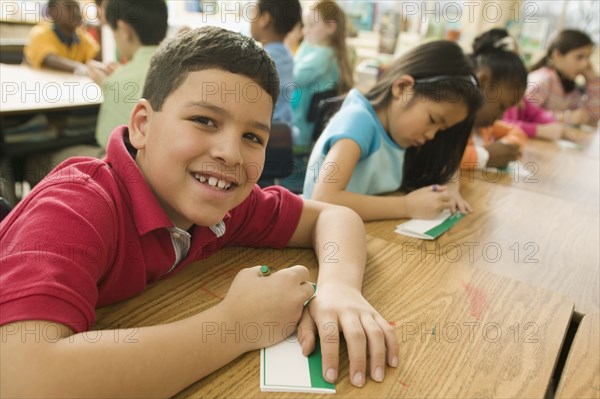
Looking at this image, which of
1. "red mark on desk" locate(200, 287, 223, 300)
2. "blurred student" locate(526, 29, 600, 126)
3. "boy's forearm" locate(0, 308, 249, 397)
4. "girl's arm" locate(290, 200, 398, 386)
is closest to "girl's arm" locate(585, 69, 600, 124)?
"blurred student" locate(526, 29, 600, 126)

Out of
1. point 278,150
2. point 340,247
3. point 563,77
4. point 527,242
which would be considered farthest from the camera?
point 563,77

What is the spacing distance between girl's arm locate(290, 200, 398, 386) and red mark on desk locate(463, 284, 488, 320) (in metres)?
0.18

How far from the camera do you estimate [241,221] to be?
2.89ft

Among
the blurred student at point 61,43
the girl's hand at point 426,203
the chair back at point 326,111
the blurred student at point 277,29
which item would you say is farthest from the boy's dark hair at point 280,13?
the girl's hand at point 426,203

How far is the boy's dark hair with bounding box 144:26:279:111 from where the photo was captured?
75 centimetres

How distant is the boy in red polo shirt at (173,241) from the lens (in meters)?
0.47

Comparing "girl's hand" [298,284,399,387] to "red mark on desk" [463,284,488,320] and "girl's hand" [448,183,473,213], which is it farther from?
"girl's hand" [448,183,473,213]

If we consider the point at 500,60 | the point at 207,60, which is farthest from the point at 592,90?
the point at 207,60

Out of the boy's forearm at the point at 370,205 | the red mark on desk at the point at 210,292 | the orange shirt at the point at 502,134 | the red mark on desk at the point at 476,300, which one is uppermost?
the red mark on desk at the point at 210,292

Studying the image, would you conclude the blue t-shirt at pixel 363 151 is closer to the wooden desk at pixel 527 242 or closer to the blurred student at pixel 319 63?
the wooden desk at pixel 527 242

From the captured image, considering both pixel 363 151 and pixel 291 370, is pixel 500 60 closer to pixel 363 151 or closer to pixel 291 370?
pixel 363 151

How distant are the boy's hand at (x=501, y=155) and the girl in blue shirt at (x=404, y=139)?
30 centimetres

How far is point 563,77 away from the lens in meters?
3.37

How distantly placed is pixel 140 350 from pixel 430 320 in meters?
0.42
